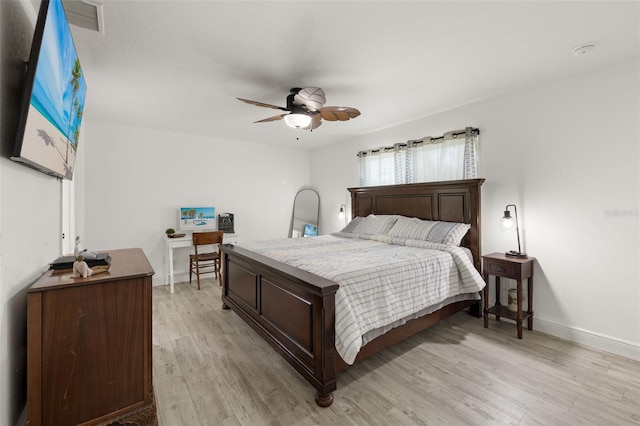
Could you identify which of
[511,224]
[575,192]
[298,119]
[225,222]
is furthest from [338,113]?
[225,222]

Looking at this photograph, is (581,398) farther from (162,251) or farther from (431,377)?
(162,251)

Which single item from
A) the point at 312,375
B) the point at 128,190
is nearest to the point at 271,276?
the point at 312,375

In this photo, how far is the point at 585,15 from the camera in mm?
1769

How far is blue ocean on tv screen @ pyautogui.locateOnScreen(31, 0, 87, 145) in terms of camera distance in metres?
1.18

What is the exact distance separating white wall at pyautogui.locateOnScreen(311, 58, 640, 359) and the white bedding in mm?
717

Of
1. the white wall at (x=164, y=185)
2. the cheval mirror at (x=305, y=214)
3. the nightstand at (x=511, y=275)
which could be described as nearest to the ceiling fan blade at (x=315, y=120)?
the nightstand at (x=511, y=275)

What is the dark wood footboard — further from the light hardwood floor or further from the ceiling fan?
the ceiling fan

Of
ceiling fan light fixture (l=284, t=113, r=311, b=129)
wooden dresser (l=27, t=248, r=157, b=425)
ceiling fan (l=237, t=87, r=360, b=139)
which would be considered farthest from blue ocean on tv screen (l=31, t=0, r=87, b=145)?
ceiling fan light fixture (l=284, t=113, r=311, b=129)

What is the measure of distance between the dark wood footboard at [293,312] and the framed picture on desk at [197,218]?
2.01 meters

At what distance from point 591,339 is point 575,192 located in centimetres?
129

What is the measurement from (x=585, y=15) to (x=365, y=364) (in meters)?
2.77

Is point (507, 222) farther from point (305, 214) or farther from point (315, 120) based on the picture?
point (305, 214)

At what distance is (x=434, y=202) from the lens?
3488 mm

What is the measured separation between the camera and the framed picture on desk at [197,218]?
4.53 metres
